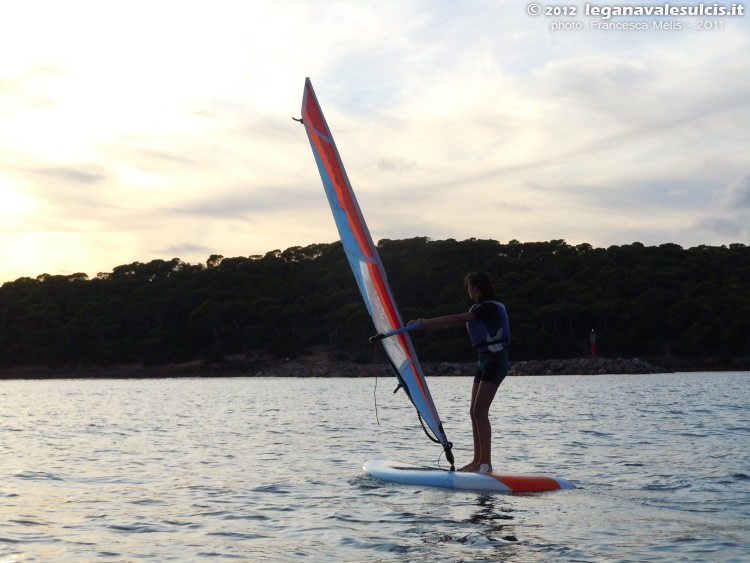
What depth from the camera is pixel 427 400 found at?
30.2 feet

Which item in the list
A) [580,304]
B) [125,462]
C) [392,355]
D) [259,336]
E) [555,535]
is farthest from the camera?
[259,336]

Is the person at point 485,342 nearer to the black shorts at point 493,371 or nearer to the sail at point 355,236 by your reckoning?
the black shorts at point 493,371

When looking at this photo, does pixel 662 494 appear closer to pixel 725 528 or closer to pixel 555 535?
pixel 725 528

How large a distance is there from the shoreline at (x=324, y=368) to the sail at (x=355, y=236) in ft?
183

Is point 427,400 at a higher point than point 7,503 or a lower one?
higher

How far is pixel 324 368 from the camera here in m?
83.2

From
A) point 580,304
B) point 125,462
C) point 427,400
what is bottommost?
point 125,462

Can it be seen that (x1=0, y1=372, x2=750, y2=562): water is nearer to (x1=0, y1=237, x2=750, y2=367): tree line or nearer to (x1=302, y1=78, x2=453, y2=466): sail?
(x1=302, y1=78, x2=453, y2=466): sail

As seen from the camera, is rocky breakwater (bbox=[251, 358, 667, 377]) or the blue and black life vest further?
rocky breakwater (bbox=[251, 358, 667, 377])

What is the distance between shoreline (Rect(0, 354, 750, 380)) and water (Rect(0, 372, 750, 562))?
49.2m

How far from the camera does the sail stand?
8820 mm

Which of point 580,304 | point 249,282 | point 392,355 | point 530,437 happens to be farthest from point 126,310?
point 392,355

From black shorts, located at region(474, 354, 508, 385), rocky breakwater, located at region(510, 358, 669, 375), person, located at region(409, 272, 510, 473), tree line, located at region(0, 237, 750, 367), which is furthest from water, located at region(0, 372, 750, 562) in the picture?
tree line, located at region(0, 237, 750, 367)

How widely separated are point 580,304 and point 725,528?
7942 cm
